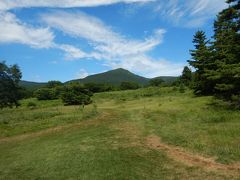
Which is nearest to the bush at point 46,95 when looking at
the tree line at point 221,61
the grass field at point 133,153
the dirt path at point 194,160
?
the tree line at point 221,61

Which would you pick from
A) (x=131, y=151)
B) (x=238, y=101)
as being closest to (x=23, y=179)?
(x=131, y=151)

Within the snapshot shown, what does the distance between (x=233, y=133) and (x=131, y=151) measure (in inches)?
226

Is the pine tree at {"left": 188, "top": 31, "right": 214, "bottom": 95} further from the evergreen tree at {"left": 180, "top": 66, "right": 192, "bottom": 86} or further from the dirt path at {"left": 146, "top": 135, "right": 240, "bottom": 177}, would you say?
the evergreen tree at {"left": 180, "top": 66, "right": 192, "bottom": 86}

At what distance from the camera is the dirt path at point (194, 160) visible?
33.6 ft

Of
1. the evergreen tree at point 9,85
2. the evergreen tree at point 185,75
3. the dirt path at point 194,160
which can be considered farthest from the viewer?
the evergreen tree at point 185,75

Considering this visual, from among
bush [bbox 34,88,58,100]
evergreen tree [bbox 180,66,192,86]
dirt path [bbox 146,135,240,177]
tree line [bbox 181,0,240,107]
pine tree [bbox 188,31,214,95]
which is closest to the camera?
dirt path [bbox 146,135,240,177]

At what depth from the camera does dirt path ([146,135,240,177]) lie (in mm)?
10253

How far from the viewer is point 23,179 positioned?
1092cm

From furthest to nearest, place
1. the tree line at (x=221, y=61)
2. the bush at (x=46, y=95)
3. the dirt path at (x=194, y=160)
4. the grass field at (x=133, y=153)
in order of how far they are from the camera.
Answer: the bush at (x=46, y=95), the tree line at (x=221, y=61), the grass field at (x=133, y=153), the dirt path at (x=194, y=160)

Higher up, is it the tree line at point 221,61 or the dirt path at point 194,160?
the tree line at point 221,61

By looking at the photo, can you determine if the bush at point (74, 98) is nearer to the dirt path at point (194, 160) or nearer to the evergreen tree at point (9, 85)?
the evergreen tree at point (9, 85)

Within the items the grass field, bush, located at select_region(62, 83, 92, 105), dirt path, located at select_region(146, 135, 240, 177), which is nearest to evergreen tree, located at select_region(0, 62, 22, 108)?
bush, located at select_region(62, 83, 92, 105)

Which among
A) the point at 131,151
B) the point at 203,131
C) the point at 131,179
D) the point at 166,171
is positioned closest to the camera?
the point at 131,179

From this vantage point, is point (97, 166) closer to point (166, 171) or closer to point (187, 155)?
point (166, 171)
